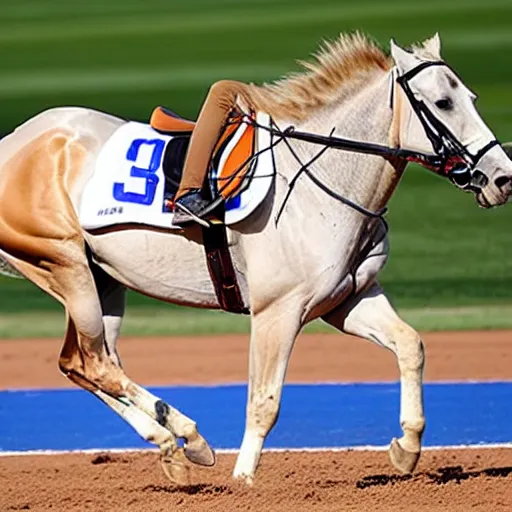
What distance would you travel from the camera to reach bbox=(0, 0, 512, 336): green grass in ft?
41.9

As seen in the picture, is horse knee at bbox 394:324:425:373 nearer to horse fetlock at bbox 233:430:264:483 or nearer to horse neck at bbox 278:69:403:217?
horse neck at bbox 278:69:403:217

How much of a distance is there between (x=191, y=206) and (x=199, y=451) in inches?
49.5

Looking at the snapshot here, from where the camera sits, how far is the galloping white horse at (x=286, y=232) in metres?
6.29

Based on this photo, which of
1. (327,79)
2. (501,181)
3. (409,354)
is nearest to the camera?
(501,181)

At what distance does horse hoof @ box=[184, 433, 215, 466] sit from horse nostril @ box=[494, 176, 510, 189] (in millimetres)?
1929

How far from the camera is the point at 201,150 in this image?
21.3ft

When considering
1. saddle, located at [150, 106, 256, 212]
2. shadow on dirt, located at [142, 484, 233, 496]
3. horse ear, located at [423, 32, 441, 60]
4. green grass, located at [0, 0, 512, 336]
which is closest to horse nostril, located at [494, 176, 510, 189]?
horse ear, located at [423, 32, 441, 60]

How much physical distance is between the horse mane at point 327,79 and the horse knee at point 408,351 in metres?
1.17

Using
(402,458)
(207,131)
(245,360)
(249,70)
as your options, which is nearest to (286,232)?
(207,131)

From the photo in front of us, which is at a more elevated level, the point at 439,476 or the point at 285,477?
the point at 439,476

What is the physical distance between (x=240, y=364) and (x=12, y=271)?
317 cm

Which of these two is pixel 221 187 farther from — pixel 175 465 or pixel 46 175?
pixel 175 465

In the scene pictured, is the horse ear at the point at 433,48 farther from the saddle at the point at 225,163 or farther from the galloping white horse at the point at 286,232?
the saddle at the point at 225,163

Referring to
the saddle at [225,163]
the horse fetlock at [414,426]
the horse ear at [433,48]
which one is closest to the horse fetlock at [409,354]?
the horse fetlock at [414,426]
